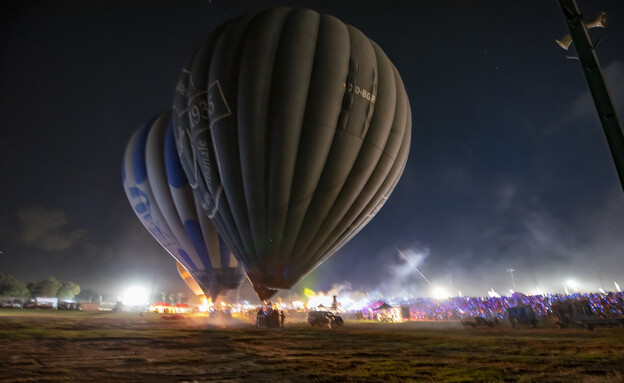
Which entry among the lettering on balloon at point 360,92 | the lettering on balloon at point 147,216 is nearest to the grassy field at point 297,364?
the lettering on balloon at point 360,92

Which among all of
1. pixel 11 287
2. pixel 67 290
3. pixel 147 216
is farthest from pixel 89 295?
pixel 147 216

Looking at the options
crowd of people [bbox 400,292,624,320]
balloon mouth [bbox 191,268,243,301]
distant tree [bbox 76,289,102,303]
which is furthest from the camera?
distant tree [bbox 76,289,102,303]

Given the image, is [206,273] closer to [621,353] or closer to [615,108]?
[621,353]

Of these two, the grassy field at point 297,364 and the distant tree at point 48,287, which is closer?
the grassy field at point 297,364

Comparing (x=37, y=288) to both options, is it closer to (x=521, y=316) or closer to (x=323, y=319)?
(x=323, y=319)

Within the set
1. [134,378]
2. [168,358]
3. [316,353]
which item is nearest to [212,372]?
[134,378]

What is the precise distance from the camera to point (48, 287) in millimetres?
99250

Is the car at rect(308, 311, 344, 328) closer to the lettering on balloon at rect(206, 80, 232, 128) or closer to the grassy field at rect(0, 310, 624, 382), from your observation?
the grassy field at rect(0, 310, 624, 382)

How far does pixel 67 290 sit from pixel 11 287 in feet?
73.2

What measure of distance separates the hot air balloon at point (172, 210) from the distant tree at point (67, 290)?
344 feet

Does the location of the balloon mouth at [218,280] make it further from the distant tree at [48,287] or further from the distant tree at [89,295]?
the distant tree at [89,295]

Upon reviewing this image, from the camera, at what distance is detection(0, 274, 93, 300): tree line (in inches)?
3300

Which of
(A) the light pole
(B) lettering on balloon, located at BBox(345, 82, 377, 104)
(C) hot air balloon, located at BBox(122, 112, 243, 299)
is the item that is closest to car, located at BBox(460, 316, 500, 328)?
(B) lettering on balloon, located at BBox(345, 82, 377, 104)

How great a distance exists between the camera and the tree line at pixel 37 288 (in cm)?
8381
